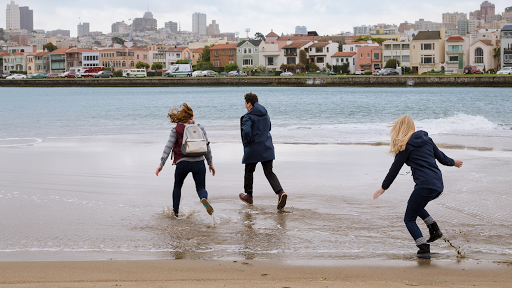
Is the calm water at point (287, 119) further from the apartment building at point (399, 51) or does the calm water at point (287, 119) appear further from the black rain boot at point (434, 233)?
the apartment building at point (399, 51)

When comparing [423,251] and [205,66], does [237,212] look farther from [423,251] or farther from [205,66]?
[205,66]

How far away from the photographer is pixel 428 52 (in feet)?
299

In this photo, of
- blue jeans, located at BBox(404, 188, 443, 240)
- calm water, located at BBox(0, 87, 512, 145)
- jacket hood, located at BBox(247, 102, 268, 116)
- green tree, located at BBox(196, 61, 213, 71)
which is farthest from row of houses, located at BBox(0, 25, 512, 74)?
blue jeans, located at BBox(404, 188, 443, 240)

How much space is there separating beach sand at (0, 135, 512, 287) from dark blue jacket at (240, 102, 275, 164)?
71 centimetres

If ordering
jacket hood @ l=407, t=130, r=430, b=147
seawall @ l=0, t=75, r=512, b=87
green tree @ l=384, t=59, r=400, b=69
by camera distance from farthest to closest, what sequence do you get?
green tree @ l=384, t=59, r=400, b=69, seawall @ l=0, t=75, r=512, b=87, jacket hood @ l=407, t=130, r=430, b=147

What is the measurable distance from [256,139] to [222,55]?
350ft

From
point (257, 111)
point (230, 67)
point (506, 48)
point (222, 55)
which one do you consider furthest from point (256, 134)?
point (222, 55)

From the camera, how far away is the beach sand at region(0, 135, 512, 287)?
4.45m

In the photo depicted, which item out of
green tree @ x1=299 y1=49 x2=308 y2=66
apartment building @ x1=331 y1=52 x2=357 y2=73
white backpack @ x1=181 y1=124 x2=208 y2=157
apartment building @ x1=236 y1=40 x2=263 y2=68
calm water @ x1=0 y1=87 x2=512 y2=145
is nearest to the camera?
white backpack @ x1=181 y1=124 x2=208 y2=157

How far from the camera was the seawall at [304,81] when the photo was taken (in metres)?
73.9

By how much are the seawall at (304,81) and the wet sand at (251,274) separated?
74.6 metres

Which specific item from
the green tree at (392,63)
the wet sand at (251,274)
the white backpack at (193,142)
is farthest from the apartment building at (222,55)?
the wet sand at (251,274)

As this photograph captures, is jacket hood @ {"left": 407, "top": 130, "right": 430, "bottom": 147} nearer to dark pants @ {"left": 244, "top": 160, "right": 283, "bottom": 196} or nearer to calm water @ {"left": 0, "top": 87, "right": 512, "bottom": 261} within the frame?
calm water @ {"left": 0, "top": 87, "right": 512, "bottom": 261}

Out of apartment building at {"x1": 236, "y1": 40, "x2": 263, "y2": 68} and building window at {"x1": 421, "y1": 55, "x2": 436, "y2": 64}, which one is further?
apartment building at {"x1": 236, "y1": 40, "x2": 263, "y2": 68}
